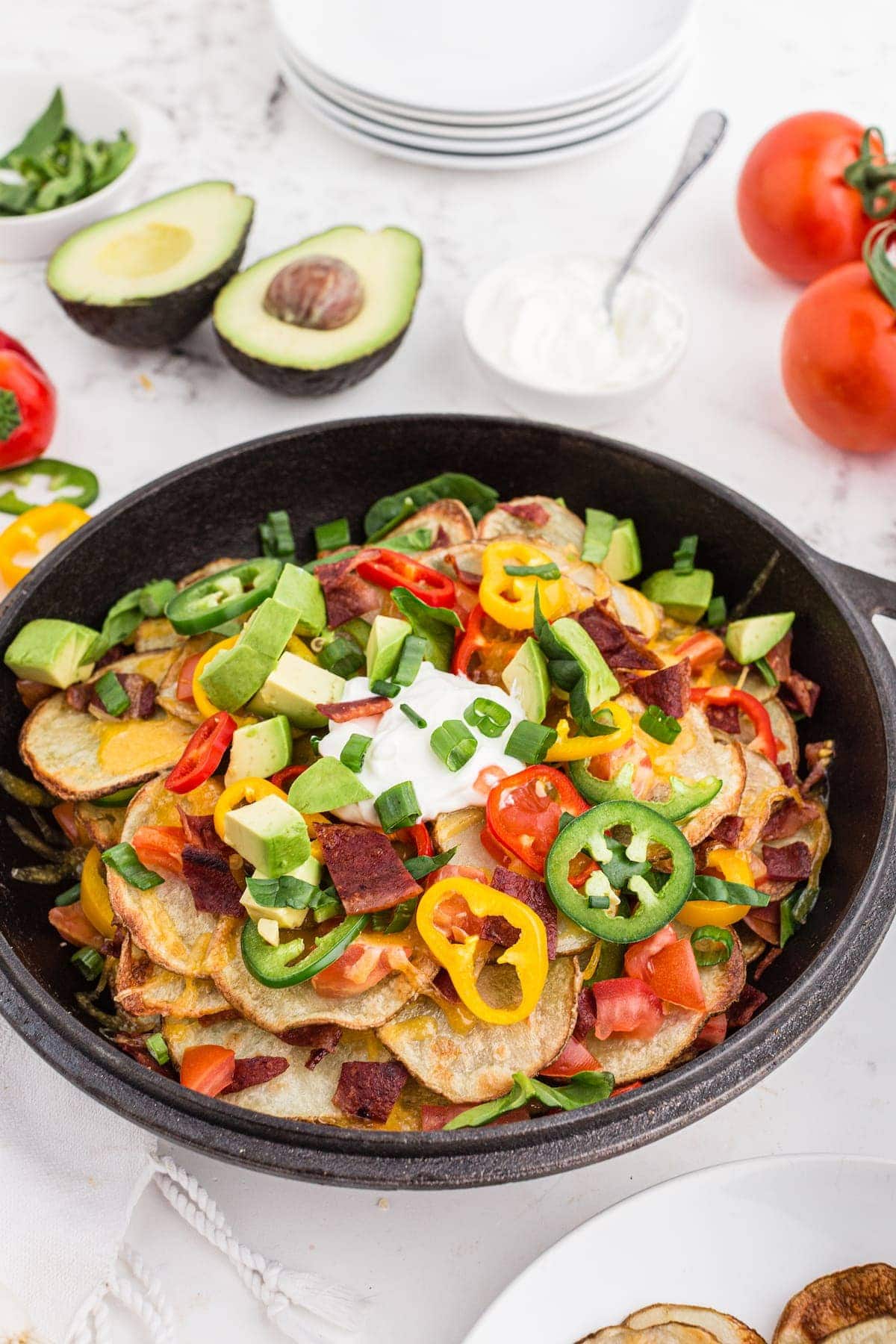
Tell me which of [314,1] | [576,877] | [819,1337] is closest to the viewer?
[819,1337]

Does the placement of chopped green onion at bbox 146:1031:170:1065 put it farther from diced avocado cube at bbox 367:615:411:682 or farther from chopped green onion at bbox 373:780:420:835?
diced avocado cube at bbox 367:615:411:682

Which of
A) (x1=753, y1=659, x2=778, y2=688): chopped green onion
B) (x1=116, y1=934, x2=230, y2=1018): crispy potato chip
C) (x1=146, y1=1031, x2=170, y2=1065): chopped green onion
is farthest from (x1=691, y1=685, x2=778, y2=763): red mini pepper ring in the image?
(x1=146, y1=1031, x2=170, y2=1065): chopped green onion

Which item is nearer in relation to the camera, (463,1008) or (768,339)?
(463,1008)

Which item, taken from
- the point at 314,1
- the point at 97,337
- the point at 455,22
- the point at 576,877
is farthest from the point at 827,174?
the point at 576,877

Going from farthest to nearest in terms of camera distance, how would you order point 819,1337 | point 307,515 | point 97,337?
point 97,337, point 307,515, point 819,1337

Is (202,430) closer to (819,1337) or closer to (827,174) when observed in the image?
(827,174)

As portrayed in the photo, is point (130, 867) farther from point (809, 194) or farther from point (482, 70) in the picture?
point (482, 70)
